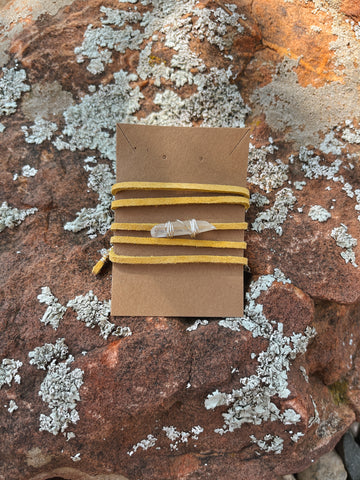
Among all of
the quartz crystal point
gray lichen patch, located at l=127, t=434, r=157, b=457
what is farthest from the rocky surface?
the quartz crystal point

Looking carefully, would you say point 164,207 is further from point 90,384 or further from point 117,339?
point 90,384

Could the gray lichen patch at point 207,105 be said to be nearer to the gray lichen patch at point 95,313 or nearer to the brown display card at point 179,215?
the brown display card at point 179,215

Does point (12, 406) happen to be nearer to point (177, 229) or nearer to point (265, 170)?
point (177, 229)

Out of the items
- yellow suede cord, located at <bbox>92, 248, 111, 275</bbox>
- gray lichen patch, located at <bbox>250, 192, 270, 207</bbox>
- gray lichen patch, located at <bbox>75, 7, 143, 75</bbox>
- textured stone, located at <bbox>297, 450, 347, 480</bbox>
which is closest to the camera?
yellow suede cord, located at <bbox>92, 248, 111, 275</bbox>

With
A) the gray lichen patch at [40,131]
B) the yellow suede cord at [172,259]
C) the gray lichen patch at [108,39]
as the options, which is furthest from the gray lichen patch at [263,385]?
the gray lichen patch at [108,39]

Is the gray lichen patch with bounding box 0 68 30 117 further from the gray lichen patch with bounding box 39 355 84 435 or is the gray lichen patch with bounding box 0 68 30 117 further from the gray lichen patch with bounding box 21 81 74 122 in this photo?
the gray lichen patch with bounding box 39 355 84 435

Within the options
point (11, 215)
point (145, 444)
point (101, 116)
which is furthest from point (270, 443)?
point (101, 116)
